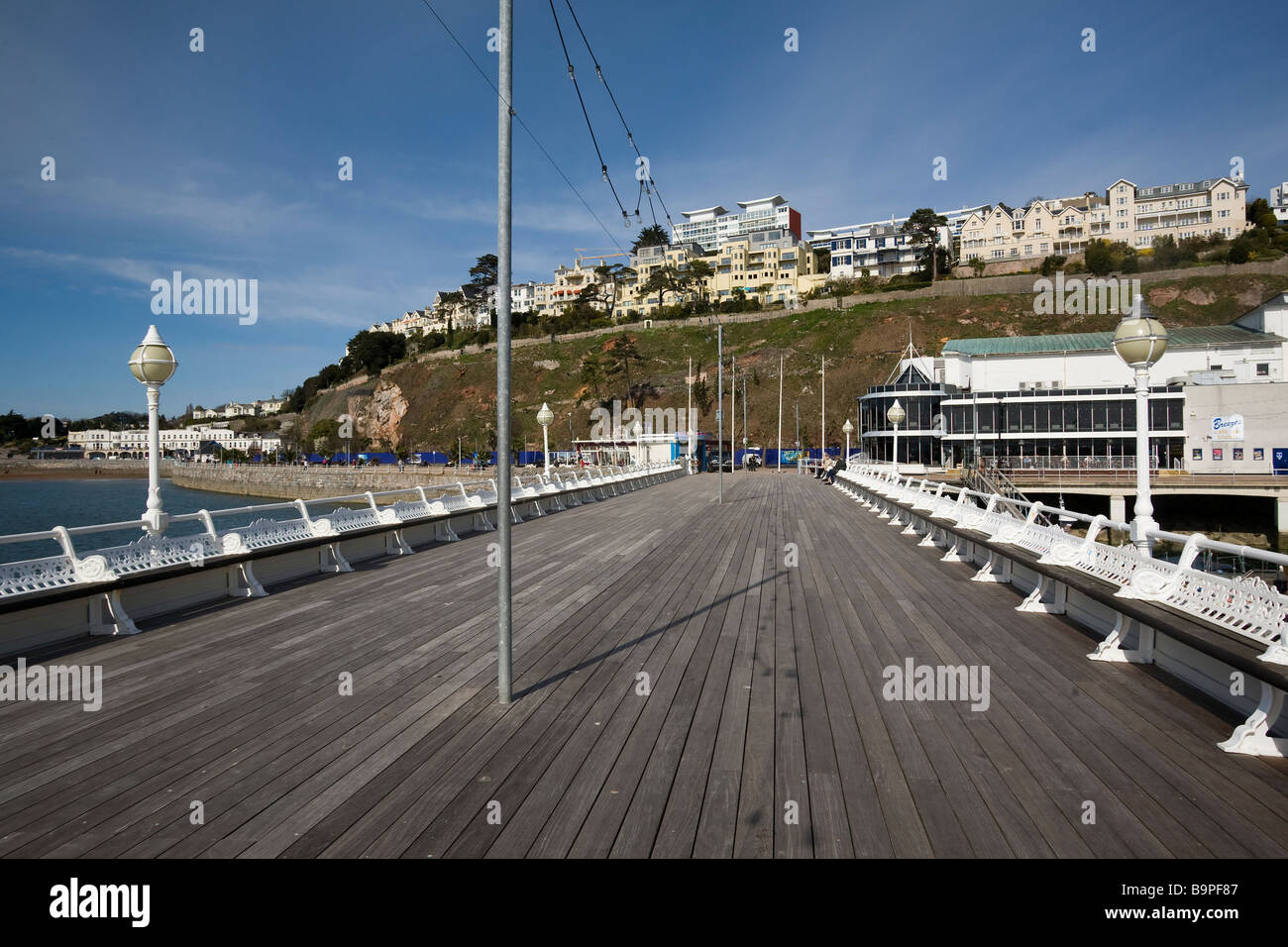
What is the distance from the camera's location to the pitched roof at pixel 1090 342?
147ft

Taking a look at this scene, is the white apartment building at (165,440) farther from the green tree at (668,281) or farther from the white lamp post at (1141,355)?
the white lamp post at (1141,355)

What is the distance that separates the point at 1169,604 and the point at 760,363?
7689 cm

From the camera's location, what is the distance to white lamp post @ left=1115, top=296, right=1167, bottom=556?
639 cm

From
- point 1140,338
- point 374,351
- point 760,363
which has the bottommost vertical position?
point 1140,338

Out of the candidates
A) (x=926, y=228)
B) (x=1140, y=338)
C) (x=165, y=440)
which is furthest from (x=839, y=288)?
(x=165, y=440)

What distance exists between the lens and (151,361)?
7352 millimetres
